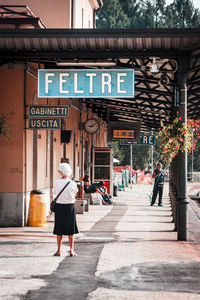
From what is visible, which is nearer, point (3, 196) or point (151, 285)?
point (151, 285)

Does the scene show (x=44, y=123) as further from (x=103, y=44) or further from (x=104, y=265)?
(x=104, y=265)

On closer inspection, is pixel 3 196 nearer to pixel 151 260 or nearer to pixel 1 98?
pixel 1 98

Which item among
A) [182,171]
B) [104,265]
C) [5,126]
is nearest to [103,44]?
[182,171]

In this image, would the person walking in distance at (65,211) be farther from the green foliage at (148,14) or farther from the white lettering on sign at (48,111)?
the green foliage at (148,14)

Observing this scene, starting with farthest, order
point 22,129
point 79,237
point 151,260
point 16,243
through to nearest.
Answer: point 22,129, point 79,237, point 16,243, point 151,260

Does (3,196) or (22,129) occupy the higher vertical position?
(22,129)

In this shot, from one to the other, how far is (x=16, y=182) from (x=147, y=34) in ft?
18.2

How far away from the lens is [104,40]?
1233 centimetres

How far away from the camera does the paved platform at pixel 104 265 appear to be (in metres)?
7.45

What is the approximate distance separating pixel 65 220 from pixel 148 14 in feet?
240

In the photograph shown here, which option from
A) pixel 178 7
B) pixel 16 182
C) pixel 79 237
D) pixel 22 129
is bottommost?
A: pixel 79 237

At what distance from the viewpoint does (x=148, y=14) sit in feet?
263

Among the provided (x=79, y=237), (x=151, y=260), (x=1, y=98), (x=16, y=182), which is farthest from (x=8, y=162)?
(x=151, y=260)

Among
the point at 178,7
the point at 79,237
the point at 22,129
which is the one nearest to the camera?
the point at 79,237
